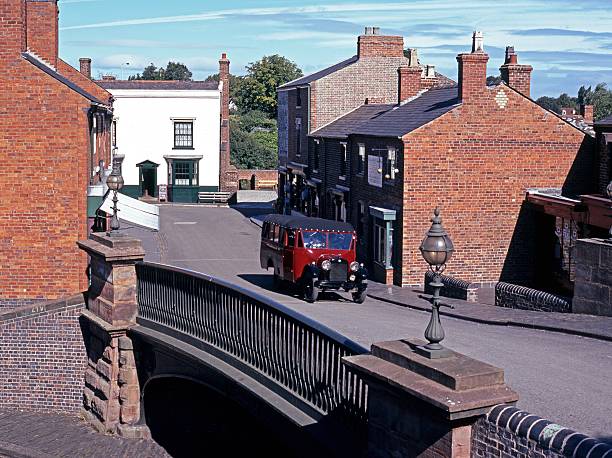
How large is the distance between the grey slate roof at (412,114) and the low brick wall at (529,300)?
7.12m

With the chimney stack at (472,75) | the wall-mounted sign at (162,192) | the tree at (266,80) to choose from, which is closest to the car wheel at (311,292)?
the chimney stack at (472,75)

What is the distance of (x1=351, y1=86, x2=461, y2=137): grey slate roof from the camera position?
1150 inches

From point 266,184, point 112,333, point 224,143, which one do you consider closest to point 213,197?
point 224,143

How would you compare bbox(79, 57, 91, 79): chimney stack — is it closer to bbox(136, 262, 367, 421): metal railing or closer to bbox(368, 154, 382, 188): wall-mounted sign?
bbox(368, 154, 382, 188): wall-mounted sign

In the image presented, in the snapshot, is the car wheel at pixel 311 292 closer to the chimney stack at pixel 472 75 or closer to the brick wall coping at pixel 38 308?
the brick wall coping at pixel 38 308

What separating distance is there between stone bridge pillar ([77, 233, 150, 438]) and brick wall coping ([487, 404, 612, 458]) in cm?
1196

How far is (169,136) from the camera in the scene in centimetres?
6053

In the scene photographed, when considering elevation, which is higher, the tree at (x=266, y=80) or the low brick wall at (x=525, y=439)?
the tree at (x=266, y=80)

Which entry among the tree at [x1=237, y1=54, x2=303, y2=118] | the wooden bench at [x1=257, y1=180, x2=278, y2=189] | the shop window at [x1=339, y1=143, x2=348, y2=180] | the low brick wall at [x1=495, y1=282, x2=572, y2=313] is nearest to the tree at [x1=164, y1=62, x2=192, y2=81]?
the tree at [x1=237, y1=54, x2=303, y2=118]

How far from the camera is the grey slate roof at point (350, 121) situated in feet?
127

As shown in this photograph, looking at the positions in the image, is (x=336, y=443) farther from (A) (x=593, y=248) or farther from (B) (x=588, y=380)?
(A) (x=593, y=248)

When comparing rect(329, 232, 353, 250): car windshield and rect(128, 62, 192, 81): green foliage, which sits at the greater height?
rect(128, 62, 192, 81): green foliage

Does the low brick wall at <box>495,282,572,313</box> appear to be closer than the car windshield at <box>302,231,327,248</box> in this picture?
Yes

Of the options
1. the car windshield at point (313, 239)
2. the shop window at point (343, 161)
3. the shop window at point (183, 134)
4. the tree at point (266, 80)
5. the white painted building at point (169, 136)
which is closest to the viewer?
the car windshield at point (313, 239)
